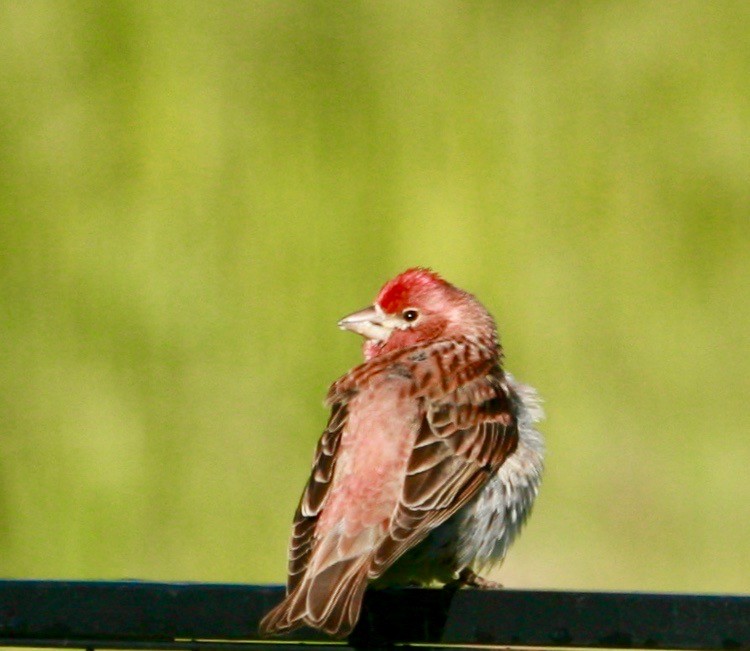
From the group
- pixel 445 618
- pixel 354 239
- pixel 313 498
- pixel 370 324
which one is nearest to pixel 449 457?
pixel 313 498

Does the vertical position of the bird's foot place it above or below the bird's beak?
→ below

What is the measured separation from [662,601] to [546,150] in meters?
3.07

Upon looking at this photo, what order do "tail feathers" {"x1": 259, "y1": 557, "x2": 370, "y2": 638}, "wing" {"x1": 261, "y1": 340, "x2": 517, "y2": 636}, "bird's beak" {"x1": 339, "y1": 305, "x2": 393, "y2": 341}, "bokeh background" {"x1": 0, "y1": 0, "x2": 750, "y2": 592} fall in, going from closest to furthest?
"tail feathers" {"x1": 259, "y1": 557, "x2": 370, "y2": 638}
"wing" {"x1": 261, "y1": 340, "x2": 517, "y2": 636}
"bird's beak" {"x1": 339, "y1": 305, "x2": 393, "y2": 341}
"bokeh background" {"x1": 0, "y1": 0, "x2": 750, "y2": 592}

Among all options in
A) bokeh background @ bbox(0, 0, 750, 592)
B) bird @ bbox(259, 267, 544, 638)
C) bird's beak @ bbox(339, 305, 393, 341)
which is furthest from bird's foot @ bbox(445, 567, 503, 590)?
bokeh background @ bbox(0, 0, 750, 592)

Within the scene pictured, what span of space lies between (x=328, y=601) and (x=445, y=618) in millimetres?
582

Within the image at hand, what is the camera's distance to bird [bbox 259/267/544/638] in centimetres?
361

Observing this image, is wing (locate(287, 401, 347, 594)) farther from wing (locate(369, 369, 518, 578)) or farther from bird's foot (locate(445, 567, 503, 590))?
bird's foot (locate(445, 567, 503, 590))

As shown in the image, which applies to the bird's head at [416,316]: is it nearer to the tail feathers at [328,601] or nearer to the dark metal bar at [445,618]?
the tail feathers at [328,601]

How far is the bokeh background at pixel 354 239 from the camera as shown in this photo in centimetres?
550

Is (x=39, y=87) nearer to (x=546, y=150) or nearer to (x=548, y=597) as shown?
(x=546, y=150)

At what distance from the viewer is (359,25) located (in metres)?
5.60

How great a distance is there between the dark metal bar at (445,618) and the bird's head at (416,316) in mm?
2138

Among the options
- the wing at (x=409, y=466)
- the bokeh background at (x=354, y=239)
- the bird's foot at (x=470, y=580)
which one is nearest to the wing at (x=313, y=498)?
the wing at (x=409, y=466)

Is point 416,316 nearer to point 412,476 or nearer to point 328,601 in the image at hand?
point 412,476
